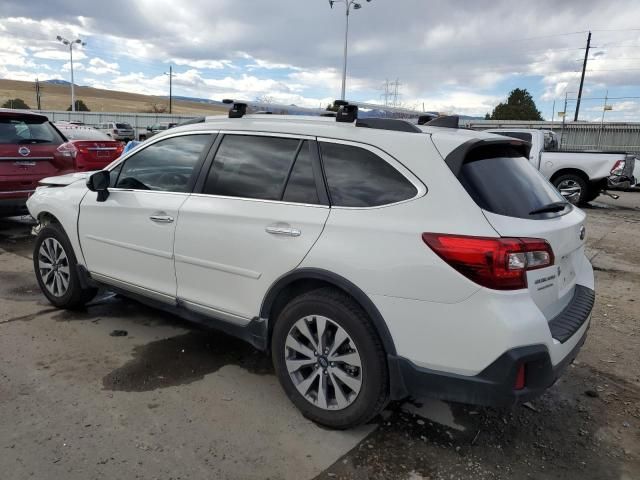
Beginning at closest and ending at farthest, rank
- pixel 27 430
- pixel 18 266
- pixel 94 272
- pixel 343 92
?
pixel 27 430, pixel 94 272, pixel 18 266, pixel 343 92

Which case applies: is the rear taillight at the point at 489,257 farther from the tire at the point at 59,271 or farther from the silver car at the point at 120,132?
the silver car at the point at 120,132

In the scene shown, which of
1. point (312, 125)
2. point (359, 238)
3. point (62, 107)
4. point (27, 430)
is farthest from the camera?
point (62, 107)

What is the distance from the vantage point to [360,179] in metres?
2.78

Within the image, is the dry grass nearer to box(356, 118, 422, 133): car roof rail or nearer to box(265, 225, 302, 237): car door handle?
box(356, 118, 422, 133): car roof rail

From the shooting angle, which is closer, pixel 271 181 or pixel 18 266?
pixel 271 181

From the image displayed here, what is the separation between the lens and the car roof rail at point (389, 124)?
285cm

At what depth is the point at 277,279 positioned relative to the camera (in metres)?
2.91

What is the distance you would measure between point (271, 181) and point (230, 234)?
41cm

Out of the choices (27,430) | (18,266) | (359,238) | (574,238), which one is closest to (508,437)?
(574,238)

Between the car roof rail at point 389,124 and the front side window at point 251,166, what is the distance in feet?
1.37

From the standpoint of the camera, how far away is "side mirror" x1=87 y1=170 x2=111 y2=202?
155 inches

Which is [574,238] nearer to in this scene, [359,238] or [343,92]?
[359,238]

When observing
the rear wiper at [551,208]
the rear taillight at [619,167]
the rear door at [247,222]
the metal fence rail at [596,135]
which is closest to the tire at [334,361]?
the rear door at [247,222]

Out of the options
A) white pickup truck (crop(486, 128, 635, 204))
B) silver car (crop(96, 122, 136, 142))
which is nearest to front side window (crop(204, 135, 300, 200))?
white pickup truck (crop(486, 128, 635, 204))
